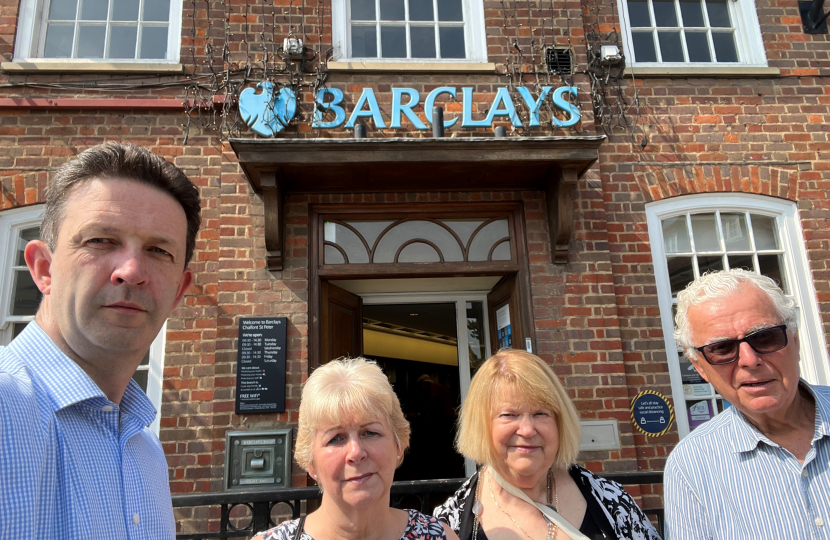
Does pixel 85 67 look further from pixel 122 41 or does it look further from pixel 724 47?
pixel 724 47

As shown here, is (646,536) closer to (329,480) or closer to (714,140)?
(329,480)

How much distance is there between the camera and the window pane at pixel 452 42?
4.88 meters

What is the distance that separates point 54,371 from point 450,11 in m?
4.93

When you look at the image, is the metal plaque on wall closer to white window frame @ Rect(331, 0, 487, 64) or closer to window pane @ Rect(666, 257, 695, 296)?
white window frame @ Rect(331, 0, 487, 64)

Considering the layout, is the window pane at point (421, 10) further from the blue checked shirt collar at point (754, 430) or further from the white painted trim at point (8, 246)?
the blue checked shirt collar at point (754, 430)

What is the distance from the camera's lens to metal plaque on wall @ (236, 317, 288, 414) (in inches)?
153

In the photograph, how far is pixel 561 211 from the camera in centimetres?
417

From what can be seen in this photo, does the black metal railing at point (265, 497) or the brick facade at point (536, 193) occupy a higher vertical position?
the brick facade at point (536, 193)

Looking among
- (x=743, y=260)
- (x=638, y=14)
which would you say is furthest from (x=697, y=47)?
(x=743, y=260)

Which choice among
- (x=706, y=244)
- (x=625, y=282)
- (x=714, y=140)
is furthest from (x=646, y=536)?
(x=714, y=140)

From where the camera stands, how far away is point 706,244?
4.67m

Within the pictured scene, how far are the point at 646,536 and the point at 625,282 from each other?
112 inches

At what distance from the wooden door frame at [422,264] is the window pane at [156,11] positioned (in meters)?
2.45

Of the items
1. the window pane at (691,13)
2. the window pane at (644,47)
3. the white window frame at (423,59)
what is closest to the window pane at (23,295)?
the white window frame at (423,59)
